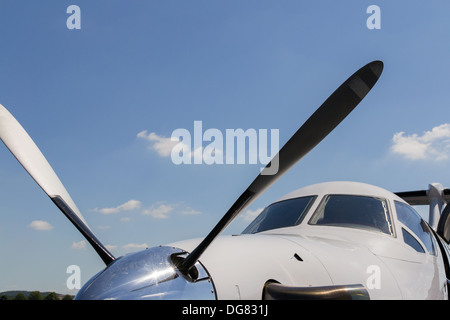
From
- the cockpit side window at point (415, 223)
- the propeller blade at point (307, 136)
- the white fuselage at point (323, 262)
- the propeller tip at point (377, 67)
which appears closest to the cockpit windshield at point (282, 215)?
the white fuselage at point (323, 262)

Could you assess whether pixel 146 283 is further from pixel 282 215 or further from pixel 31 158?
pixel 31 158

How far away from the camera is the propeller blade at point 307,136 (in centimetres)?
348

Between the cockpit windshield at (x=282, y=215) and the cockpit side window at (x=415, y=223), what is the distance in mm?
1306

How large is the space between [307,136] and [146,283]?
1.90 m

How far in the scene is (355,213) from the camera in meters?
5.76

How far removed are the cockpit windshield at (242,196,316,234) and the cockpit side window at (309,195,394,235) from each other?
21cm

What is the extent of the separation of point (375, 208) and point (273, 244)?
247cm

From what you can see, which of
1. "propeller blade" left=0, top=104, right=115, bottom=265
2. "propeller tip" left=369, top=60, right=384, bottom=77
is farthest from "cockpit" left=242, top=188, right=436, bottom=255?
"propeller blade" left=0, top=104, right=115, bottom=265

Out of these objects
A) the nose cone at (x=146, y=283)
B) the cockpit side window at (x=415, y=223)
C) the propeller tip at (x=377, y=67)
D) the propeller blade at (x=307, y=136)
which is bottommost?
the nose cone at (x=146, y=283)

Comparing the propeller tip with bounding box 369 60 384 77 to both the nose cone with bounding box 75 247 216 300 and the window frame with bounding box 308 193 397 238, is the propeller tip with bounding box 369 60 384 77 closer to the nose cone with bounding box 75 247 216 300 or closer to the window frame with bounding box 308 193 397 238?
the window frame with bounding box 308 193 397 238

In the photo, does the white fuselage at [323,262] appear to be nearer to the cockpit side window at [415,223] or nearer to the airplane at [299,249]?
the airplane at [299,249]

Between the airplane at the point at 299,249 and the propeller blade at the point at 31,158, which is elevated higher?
the propeller blade at the point at 31,158

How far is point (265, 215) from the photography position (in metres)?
6.48
